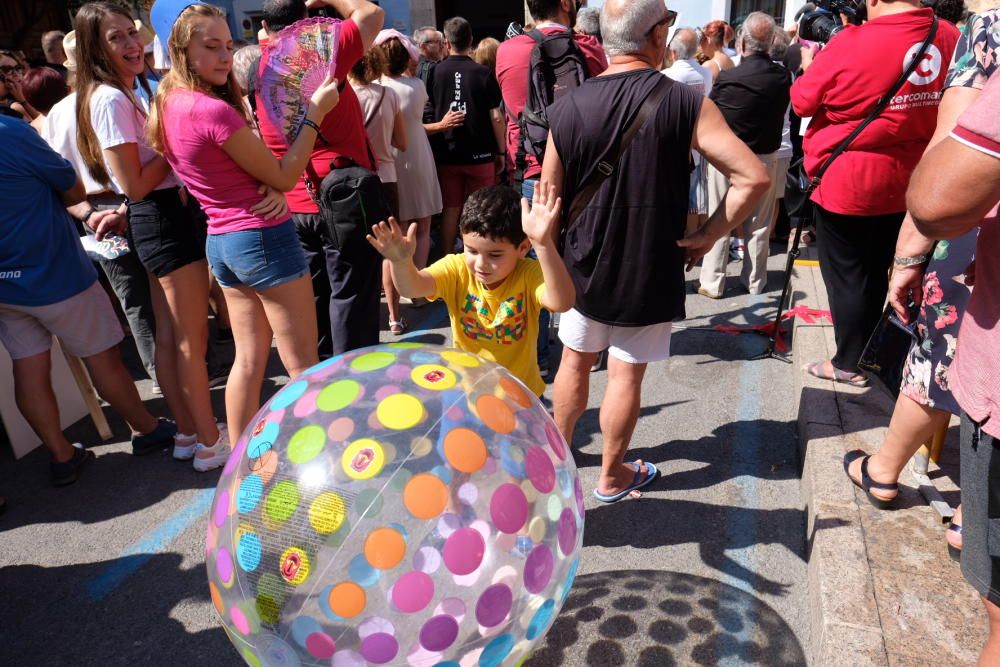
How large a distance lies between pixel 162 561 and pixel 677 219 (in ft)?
8.32

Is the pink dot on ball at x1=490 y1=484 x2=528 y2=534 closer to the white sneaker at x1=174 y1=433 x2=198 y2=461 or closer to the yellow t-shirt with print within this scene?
the yellow t-shirt with print

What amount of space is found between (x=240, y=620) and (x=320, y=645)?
0.23 metres

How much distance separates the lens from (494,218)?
2338 millimetres

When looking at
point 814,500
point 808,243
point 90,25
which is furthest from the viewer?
point 808,243

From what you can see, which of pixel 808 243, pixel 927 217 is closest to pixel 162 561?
pixel 927 217

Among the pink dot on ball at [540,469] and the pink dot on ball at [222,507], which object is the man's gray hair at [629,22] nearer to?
the pink dot on ball at [540,469]

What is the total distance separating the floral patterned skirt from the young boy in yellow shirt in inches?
51.6

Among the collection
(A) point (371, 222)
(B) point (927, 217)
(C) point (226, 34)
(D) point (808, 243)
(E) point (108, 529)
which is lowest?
(D) point (808, 243)

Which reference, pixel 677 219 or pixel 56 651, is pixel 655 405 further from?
pixel 56 651

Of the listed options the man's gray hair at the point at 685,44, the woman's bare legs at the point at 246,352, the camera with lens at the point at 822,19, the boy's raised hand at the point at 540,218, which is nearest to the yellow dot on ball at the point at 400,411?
the boy's raised hand at the point at 540,218

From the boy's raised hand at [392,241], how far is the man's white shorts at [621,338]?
0.80 meters

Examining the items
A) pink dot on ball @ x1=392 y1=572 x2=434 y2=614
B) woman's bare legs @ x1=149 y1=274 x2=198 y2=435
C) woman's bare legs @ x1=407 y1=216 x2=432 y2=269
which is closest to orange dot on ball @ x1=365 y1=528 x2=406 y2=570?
pink dot on ball @ x1=392 y1=572 x2=434 y2=614

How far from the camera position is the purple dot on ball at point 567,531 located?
1.63 meters

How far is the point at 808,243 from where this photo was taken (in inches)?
262
